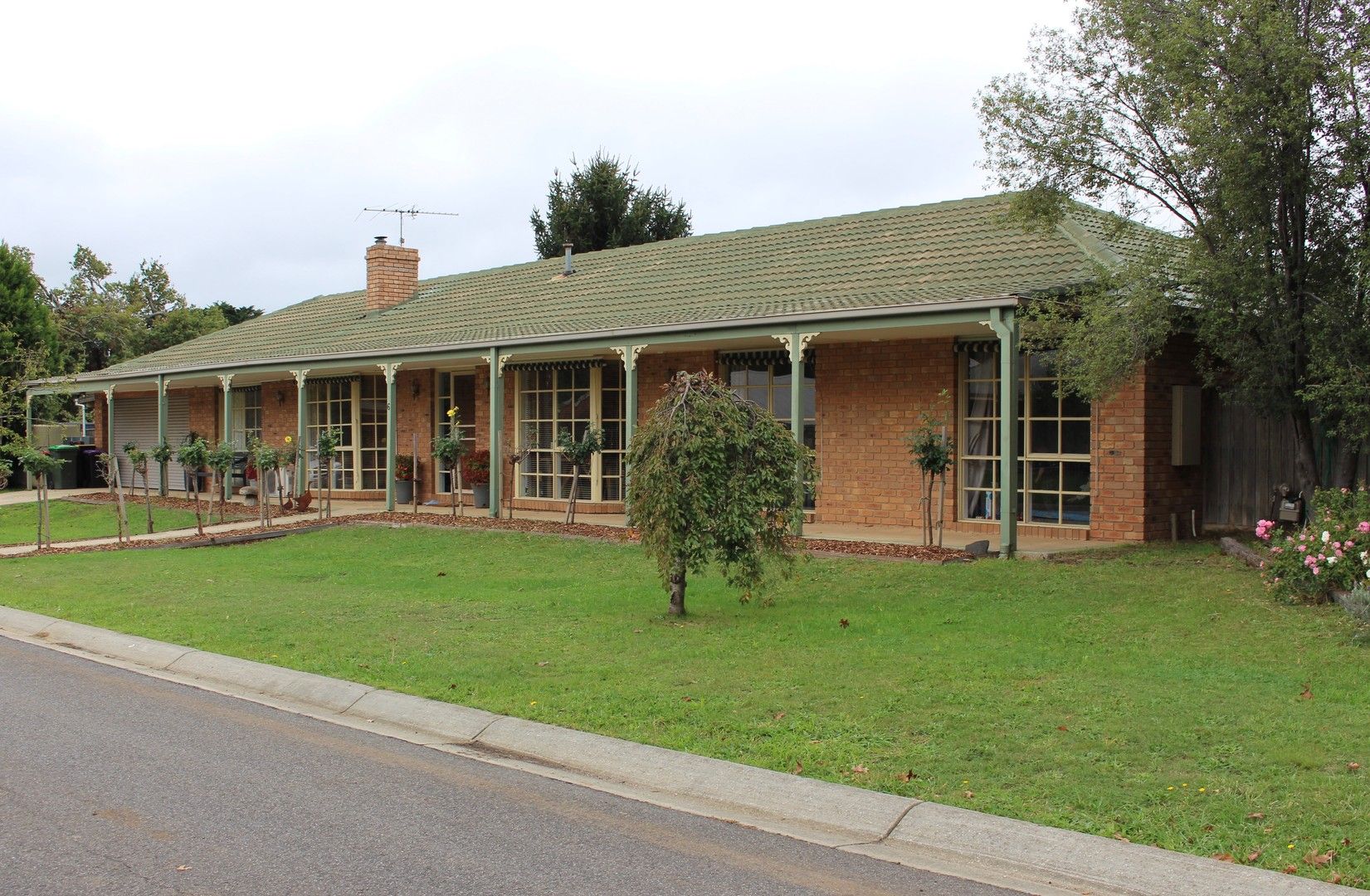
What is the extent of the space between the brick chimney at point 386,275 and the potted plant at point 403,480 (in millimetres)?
4762

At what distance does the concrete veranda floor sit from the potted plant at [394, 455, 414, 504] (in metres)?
0.31

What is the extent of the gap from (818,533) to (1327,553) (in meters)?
7.42

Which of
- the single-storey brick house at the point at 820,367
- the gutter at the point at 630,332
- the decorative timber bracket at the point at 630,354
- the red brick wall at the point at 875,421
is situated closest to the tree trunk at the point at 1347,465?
the single-storey brick house at the point at 820,367

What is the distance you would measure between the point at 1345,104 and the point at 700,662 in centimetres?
774

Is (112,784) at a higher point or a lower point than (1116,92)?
lower

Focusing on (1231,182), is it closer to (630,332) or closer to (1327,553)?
(1327,553)

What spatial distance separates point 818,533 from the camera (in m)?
16.3

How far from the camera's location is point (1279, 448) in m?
15.1

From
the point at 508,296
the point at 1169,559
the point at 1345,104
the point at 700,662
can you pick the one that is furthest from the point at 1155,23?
the point at 508,296

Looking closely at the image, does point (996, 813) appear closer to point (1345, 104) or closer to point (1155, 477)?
point (1345, 104)

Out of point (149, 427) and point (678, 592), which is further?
point (149, 427)

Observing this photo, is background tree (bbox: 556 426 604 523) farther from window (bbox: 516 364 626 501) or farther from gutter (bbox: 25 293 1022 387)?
window (bbox: 516 364 626 501)

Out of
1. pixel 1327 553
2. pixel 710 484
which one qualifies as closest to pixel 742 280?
pixel 710 484

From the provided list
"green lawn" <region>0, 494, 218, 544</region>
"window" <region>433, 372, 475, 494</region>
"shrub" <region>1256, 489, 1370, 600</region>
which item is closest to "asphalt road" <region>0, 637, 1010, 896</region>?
"shrub" <region>1256, 489, 1370, 600</region>
